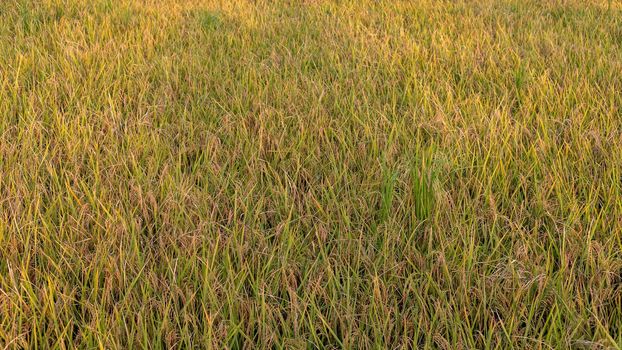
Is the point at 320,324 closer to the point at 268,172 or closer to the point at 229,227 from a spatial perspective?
the point at 229,227

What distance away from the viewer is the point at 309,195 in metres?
1.55

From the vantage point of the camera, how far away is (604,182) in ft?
5.47

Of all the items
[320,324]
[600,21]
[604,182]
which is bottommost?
[320,324]

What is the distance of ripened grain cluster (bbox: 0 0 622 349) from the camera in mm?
1161

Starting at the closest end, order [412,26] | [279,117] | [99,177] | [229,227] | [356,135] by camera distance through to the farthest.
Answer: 1. [229,227]
2. [99,177]
3. [356,135]
4. [279,117]
5. [412,26]

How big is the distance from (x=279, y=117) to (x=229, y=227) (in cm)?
70

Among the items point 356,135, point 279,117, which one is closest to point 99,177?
point 279,117

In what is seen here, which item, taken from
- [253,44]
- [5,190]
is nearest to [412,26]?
[253,44]

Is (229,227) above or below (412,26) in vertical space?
below

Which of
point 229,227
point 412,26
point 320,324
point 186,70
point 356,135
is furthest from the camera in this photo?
point 412,26

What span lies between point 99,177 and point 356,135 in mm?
857

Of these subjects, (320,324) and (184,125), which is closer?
(320,324)

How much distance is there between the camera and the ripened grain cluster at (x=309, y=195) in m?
1.16

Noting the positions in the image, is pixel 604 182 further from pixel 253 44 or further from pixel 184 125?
pixel 253 44
